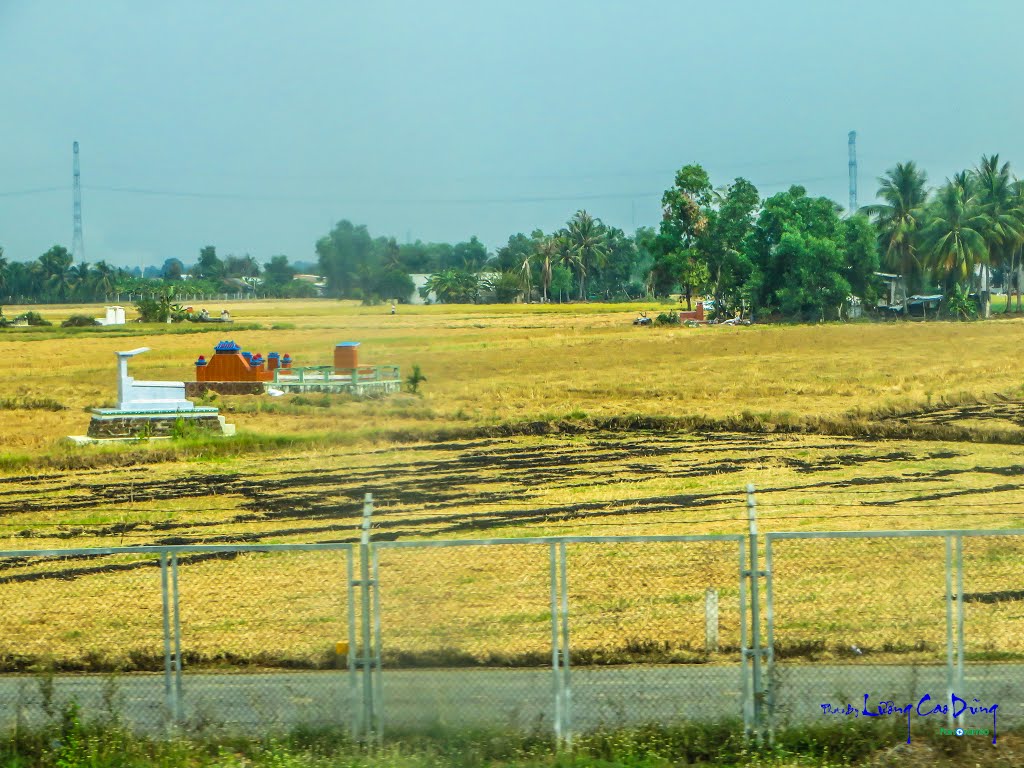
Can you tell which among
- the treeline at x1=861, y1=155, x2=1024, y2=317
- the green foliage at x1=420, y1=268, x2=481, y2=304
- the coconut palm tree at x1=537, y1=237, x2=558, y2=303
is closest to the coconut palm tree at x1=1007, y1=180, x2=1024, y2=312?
the treeline at x1=861, y1=155, x2=1024, y2=317

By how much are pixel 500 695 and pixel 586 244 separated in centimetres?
11772

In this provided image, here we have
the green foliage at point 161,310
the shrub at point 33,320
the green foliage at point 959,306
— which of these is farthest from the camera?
the shrub at point 33,320

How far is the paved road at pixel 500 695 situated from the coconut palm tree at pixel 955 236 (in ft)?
279

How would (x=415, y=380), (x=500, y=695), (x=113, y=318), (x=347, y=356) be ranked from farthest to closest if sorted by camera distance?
(x=113, y=318), (x=415, y=380), (x=347, y=356), (x=500, y=695)

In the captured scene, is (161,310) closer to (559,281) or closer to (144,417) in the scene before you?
(559,281)

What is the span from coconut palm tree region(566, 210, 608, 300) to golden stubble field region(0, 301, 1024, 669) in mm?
74437

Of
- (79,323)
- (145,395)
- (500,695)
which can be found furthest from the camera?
(79,323)

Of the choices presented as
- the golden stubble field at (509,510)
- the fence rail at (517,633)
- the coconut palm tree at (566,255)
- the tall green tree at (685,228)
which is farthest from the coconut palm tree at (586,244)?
the fence rail at (517,633)

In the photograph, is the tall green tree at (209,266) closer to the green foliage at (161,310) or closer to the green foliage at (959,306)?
the green foliage at (161,310)

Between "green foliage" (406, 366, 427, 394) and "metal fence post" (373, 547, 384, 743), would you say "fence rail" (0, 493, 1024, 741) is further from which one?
"green foliage" (406, 366, 427, 394)

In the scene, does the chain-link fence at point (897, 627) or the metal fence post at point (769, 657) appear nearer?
the metal fence post at point (769, 657)

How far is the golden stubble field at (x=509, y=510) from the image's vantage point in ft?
38.7

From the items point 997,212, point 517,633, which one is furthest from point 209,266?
point 517,633

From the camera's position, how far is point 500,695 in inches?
377
